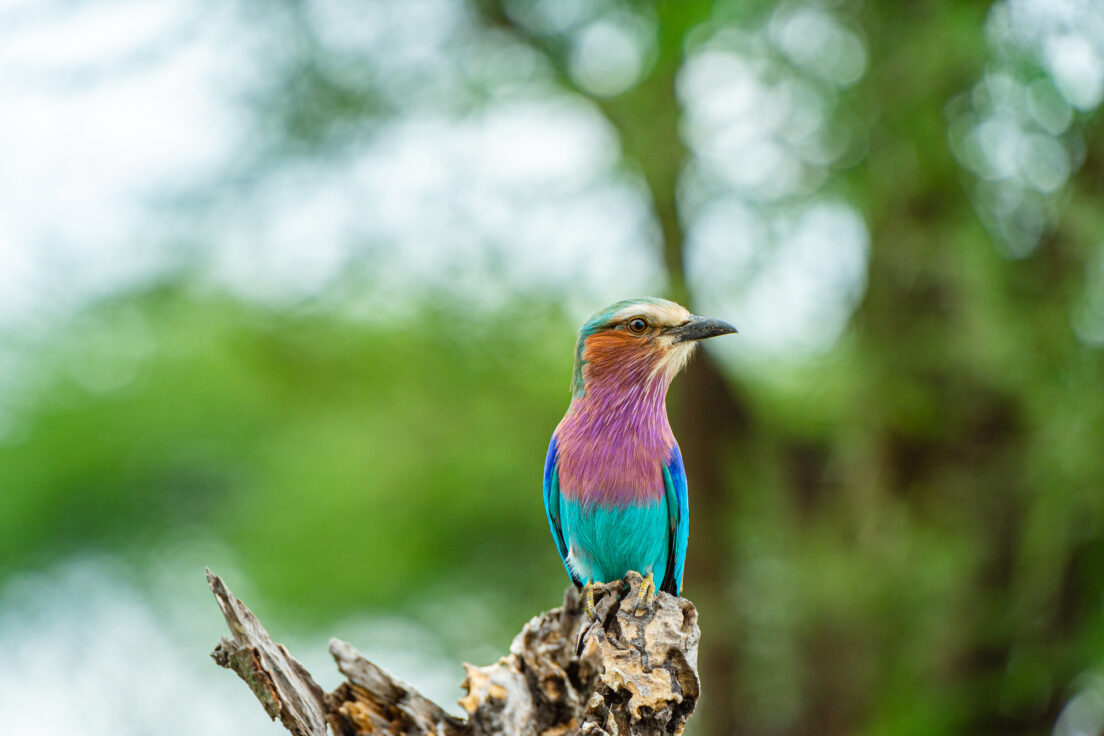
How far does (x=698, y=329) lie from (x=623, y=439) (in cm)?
42

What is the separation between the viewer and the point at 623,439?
3068 mm

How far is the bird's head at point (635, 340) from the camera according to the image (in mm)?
3062

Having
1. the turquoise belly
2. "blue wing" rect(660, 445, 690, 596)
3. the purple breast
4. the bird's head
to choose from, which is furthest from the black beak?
the turquoise belly

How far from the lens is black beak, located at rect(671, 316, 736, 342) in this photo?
3.01m

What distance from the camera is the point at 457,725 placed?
2.04 metres

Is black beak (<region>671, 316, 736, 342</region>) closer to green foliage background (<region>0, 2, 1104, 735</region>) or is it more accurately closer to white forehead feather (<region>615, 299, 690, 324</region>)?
white forehead feather (<region>615, 299, 690, 324</region>)

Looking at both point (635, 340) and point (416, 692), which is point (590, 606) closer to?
point (635, 340)

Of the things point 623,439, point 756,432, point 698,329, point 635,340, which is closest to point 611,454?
point 623,439

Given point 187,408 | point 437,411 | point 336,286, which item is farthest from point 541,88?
point 187,408

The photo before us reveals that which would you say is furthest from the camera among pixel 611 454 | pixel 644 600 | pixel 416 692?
pixel 611 454

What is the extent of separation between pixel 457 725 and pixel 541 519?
7.68 meters

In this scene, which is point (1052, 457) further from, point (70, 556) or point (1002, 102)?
point (70, 556)

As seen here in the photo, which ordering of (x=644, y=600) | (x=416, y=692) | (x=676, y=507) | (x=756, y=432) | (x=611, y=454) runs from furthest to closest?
(x=756, y=432) < (x=676, y=507) < (x=611, y=454) < (x=644, y=600) < (x=416, y=692)

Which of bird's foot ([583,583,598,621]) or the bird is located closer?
bird's foot ([583,583,598,621])
